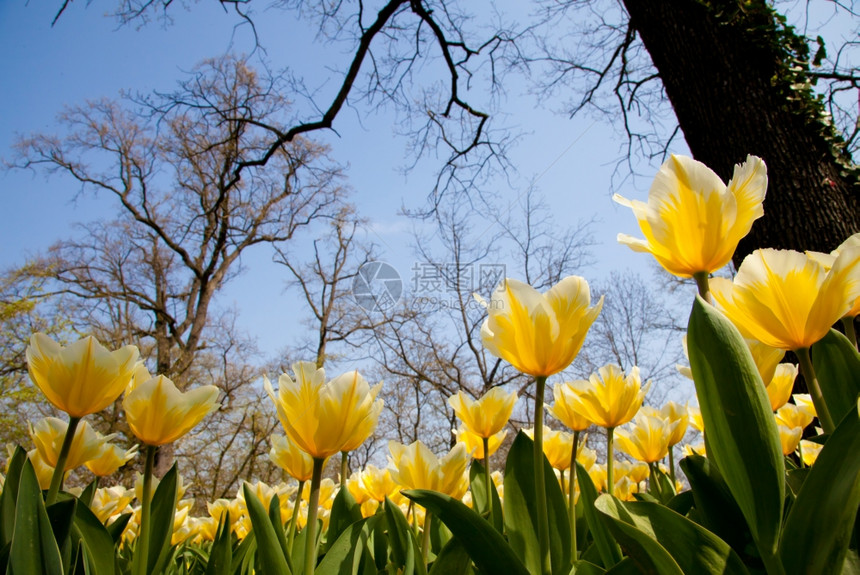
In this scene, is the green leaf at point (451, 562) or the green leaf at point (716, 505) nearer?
the green leaf at point (716, 505)

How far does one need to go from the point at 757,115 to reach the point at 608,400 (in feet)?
7.54

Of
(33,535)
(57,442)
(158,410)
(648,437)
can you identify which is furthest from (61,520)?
(648,437)

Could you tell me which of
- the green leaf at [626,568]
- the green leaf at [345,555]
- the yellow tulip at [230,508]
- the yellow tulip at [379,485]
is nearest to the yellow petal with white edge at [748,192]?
the green leaf at [626,568]

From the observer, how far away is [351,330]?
15.0 metres

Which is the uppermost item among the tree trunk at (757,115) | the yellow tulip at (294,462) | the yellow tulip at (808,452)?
the tree trunk at (757,115)

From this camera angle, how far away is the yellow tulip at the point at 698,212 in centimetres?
58

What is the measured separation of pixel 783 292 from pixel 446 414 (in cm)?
1395

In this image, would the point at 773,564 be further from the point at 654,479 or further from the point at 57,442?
the point at 57,442

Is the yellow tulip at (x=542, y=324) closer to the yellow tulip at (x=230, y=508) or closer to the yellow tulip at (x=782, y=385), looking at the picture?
the yellow tulip at (x=782, y=385)

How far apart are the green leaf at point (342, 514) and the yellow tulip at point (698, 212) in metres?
0.79

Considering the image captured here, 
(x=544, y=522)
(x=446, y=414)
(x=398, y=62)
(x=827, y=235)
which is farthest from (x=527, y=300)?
(x=446, y=414)

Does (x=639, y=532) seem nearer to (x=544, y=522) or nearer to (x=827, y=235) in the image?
(x=544, y=522)

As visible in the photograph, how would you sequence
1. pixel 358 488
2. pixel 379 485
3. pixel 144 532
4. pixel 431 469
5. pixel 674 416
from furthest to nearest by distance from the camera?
pixel 358 488 < pixel 379 485 < pixel 674 416 < pixel 431 469 < pixel 144 532

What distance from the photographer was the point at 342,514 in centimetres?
104
